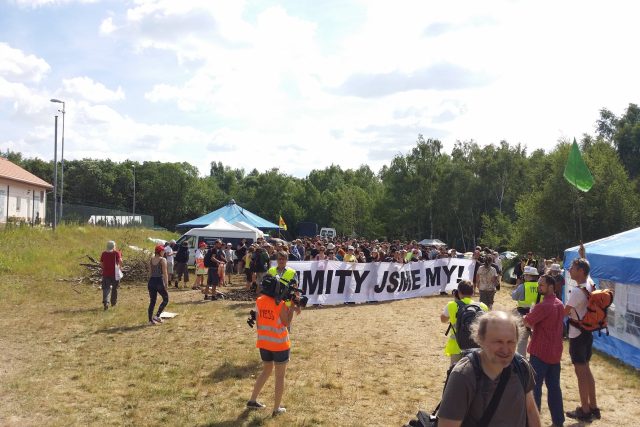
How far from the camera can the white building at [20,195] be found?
40031mm

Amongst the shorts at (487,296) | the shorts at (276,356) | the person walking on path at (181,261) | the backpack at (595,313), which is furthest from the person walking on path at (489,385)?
the person walking on path at (181,261)

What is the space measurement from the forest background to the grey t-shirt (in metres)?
8.69

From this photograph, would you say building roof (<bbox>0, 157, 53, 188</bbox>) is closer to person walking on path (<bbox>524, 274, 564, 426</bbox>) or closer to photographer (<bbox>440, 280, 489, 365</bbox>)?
photographer (<bbox>440, 280, 489, 365</bbox>)

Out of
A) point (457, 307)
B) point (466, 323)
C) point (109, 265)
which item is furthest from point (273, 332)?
point (109, 265)

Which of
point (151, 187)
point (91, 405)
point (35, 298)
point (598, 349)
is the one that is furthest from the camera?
point (151, 187)

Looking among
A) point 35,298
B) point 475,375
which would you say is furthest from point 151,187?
point 475,375

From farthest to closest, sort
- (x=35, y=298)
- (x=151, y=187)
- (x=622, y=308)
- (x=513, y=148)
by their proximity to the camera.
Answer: (x=151, y=187) < (x=513, y=148) < (x=35, y=298) < (x=622, y=308)

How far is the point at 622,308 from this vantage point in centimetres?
1069

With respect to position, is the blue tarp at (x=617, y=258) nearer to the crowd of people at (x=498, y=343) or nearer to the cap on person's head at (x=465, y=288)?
the crowd of people at (x=498, y=343)

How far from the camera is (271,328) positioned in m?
6.39

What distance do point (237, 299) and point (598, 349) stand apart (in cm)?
978

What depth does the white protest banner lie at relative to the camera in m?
15.8

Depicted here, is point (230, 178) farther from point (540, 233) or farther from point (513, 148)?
point (540, 233)

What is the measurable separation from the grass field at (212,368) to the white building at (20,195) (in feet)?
92.3
